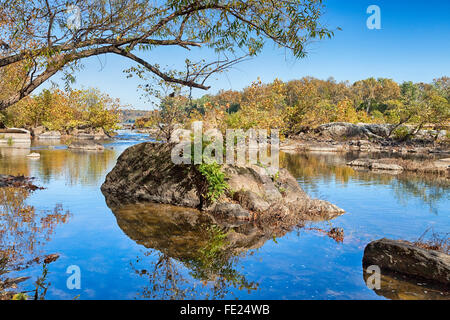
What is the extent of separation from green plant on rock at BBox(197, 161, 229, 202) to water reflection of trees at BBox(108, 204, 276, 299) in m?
0.64

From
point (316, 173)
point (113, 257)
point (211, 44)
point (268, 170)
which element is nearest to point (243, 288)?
point (113, 257)

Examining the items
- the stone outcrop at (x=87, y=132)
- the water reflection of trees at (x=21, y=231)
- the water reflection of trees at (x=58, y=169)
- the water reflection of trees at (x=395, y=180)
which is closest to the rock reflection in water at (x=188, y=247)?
the water reflection of trees at (x=21, y=231)

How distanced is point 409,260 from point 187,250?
3.89 metres

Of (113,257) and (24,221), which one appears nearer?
(113,257)

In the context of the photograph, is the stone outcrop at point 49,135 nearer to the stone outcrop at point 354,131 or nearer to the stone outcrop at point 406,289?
the stone outcrop at point 354,131

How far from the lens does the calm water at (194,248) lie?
5.27 meters

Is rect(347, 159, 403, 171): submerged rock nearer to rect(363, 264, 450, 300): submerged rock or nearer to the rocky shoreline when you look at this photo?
the rocky shoreline

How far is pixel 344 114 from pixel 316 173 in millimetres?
39698

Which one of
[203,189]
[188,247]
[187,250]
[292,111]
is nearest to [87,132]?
[292,111]

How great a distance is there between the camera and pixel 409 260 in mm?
5926

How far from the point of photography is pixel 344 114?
56.0m

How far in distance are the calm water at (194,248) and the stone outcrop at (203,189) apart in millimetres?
625

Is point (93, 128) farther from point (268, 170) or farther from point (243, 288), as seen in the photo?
point (243, 288)
